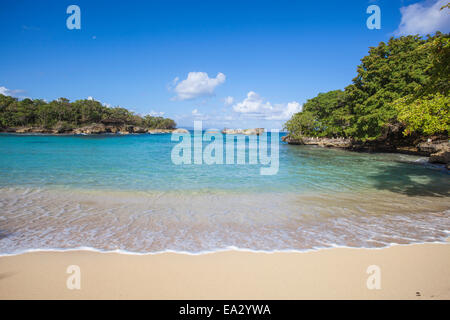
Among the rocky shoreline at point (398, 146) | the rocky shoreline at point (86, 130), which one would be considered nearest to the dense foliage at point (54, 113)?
the rocky shoreline at point (86, 130)

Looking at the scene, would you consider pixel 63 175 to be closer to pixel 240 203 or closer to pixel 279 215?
pixel 240 203

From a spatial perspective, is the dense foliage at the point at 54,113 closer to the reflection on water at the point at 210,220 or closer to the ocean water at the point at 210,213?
the ocean water at the point at 210,213

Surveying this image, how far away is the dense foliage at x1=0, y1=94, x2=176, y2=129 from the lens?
84.6 m

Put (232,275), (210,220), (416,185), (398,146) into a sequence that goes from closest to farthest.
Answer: (232,275) < (210,220) < (416,185) < (398,146)

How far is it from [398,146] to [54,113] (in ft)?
381

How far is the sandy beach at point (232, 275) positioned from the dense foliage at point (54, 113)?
4181 inches

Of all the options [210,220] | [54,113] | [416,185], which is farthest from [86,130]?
[416,185]

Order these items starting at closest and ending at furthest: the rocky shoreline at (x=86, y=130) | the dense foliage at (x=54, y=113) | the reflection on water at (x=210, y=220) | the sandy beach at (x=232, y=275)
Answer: the sandy beach at (x=232, y=275)
the reflection on water at (x=210, y=220)
the rocky shoreline at (x=86, y=130)
the dense foliage at (x=54, y=113)

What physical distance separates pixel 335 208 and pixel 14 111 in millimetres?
118960

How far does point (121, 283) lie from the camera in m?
3.16

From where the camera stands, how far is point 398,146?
30953 mm

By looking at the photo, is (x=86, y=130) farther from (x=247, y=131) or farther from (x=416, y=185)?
(x=416, y=185)

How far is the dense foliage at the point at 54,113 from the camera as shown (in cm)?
8462
